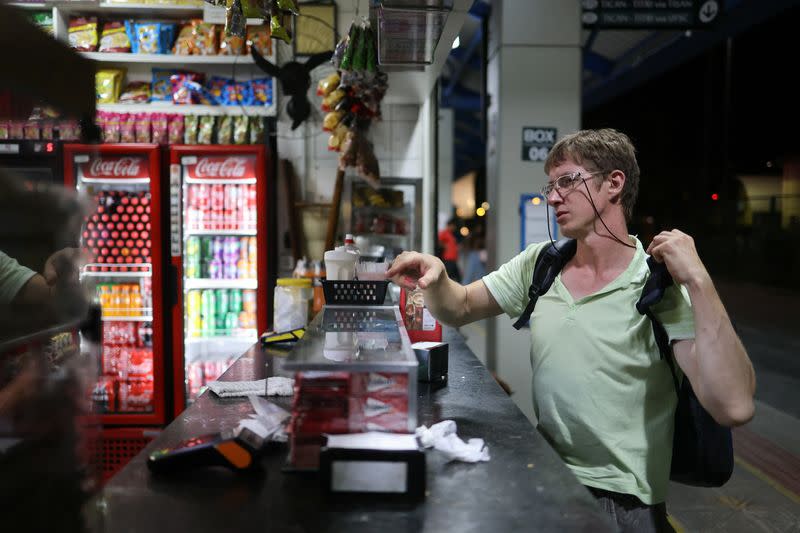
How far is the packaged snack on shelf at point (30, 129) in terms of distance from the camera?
1.02m

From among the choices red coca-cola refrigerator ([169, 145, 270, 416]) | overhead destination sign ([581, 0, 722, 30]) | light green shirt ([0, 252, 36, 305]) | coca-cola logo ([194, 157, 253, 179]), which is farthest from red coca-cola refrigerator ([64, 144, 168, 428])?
light green shirt ([0, 252, 36, 305])

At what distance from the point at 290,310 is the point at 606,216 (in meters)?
1.84

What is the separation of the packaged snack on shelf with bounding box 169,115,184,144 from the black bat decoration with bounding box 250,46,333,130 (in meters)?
0.78

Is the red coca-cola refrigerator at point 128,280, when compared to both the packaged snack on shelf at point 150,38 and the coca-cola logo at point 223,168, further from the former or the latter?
the packaged snack on shelf at point 150,38

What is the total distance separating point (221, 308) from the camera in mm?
5090

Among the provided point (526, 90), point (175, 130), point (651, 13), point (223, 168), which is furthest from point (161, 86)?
→ point (651, 13)

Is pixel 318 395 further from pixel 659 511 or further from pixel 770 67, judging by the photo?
pixel 770 67

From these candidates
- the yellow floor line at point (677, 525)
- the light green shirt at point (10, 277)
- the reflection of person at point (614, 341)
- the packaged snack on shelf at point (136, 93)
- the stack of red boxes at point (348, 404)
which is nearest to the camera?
the light green shirt at point (10, 277)

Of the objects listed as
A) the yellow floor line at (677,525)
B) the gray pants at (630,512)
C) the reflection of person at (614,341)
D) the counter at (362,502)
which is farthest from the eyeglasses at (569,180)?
the yellow floor line at (677,525)

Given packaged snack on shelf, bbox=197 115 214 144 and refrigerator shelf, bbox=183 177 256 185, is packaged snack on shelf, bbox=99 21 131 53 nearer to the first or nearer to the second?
packaged snack on shelf, bbox=197 115 214 144

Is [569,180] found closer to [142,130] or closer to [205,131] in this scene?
[205,131]

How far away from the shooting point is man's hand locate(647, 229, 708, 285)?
1828mm

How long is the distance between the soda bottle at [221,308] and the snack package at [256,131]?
1208mm

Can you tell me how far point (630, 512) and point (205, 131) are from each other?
4.28 m
